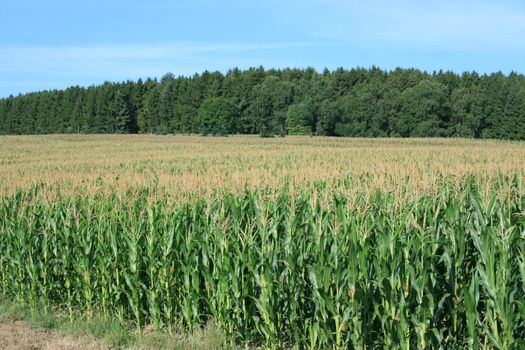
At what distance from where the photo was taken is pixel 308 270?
6.45 m

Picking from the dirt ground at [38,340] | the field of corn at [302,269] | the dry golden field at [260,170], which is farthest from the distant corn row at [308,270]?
the dry golden field at [260,170]

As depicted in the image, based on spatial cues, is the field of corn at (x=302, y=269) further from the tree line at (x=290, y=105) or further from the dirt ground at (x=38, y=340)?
the tree line at (x=290, y=105)

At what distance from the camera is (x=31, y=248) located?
9.48m

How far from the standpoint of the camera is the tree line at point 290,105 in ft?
283

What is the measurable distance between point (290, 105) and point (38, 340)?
9815 centimetres

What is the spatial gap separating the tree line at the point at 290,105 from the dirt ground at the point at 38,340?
75907 millimetres

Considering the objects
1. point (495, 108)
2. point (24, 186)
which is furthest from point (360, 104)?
point (24, 186)

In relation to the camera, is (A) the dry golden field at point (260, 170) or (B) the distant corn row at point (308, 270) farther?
(A) the dry golden field at point (260, 170)

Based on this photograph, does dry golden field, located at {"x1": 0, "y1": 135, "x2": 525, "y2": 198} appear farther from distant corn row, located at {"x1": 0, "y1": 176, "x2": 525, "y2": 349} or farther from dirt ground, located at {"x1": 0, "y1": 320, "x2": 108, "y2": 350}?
dirt ground, located at {"x1": 0, "y1": 320, "x2": 108, "y2": 350}

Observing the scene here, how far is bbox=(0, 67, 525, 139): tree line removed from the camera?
283 ft

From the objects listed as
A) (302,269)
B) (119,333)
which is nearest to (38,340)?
(119,333)

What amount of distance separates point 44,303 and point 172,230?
3.08 metres

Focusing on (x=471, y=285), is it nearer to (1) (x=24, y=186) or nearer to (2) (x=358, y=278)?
(2) (x=358, y=278)

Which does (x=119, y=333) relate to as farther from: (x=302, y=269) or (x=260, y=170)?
(x=260, y=170)
